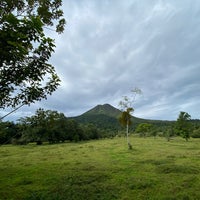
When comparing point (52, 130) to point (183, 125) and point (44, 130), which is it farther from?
point (183, 125)

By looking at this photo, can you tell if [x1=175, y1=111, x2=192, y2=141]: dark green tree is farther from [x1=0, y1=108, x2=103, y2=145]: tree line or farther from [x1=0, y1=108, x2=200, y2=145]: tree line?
[x1=0, y1=108, x2=103, y2=145]: tree line

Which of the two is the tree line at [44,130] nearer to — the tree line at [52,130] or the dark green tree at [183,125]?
the tree line at [52,130]

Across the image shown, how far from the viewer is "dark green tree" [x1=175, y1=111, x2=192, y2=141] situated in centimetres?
5225

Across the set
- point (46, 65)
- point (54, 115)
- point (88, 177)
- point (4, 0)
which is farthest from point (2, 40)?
point (88, 177)

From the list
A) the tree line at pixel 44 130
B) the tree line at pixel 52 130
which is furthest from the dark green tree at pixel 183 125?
the tree line at pixel 44 130

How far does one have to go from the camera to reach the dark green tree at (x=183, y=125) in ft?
171

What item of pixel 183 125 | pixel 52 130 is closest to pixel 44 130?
pixel 52 130

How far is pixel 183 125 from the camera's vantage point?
172 ft

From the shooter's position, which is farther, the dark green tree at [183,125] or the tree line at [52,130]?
the dark green tree at [183,125]

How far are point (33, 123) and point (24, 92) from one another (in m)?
1.00

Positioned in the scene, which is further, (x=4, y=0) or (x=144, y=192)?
(x=144, y=192)

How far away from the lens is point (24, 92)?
573 cm

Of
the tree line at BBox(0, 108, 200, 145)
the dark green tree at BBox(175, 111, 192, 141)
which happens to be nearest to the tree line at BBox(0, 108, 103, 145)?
the tree line at BBox(0, 108, 200, 145)

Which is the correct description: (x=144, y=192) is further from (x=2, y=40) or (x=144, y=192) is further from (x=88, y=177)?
(x=2, y=40)
